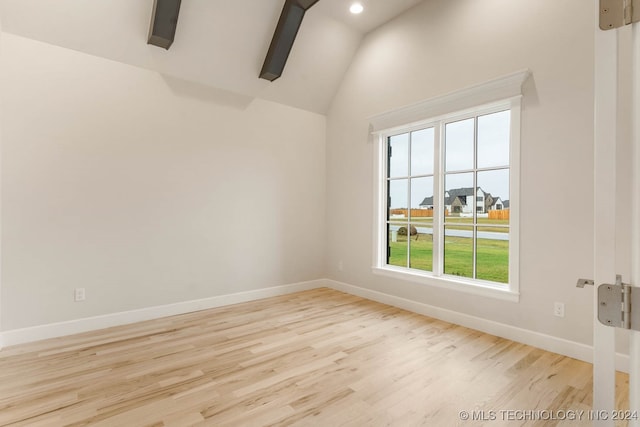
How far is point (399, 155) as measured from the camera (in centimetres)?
404

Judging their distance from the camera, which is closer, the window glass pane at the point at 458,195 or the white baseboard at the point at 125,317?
the white baseboard at the point at 125,317

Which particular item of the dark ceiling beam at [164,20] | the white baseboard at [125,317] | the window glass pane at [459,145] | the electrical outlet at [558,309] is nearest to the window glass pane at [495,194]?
the window glass pane at [459,145]

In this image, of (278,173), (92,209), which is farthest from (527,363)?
(92,209)

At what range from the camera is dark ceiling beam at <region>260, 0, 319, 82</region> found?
3.44 meters

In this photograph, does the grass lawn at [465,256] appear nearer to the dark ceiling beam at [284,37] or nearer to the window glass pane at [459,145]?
the window glass pane at [459,145]

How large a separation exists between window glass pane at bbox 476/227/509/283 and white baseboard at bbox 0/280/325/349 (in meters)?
2.51

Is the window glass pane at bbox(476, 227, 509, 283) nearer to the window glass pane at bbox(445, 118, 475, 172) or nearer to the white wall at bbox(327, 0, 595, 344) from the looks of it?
the white wall at bbox(327, 0, 595, 344)

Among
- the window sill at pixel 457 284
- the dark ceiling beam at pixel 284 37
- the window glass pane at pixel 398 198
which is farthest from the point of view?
the window glass pane at pixel 398 198

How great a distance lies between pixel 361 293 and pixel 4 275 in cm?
372

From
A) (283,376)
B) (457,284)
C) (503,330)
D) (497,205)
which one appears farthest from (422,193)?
(283,376)

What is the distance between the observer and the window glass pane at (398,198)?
395 cm

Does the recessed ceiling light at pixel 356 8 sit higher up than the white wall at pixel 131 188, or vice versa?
the recessed ceiling light at pixel 356 8

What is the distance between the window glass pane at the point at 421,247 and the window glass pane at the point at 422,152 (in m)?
0.66

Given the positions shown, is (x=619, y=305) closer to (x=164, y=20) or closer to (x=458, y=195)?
(x=458, y=195)
